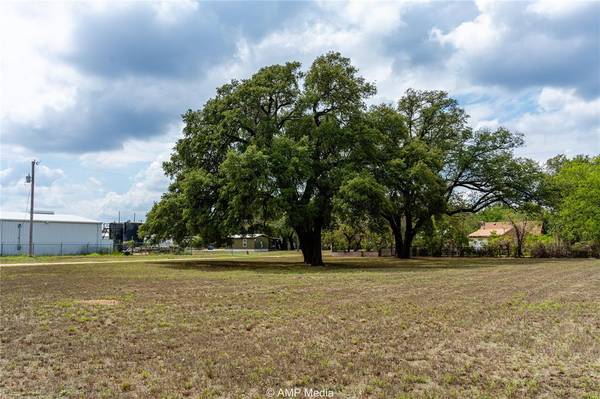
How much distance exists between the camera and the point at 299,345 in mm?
7809

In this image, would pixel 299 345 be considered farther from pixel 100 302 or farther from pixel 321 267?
pixel 321 267

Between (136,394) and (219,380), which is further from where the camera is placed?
(219,380)

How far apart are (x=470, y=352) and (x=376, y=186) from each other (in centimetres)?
2155

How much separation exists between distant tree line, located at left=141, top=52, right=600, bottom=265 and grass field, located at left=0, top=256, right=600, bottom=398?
14923 millimetres

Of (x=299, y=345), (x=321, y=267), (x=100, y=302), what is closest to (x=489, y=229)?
(x=321, y=267)

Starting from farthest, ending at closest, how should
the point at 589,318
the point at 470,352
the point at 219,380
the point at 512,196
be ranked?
1. the point at 512,196
2. the point at 589,318
3. the point at 470,352
4. the point at 219,380

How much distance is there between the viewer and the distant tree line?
28.6 m

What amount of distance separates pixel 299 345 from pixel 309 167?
22.1 metres

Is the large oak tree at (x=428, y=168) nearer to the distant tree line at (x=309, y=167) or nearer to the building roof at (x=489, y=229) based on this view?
the distant tree line at (x=309, y=167)

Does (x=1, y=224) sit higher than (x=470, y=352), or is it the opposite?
(x=1, y=224)

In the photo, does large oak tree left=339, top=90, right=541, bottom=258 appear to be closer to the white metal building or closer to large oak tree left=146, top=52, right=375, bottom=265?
large oak tree left=146, top=52, right=375, bottom=265

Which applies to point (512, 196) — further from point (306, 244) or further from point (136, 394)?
point (136, 394)

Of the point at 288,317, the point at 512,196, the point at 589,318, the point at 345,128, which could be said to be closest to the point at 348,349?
the point at 288,317

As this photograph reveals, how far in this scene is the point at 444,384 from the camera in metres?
5.91
